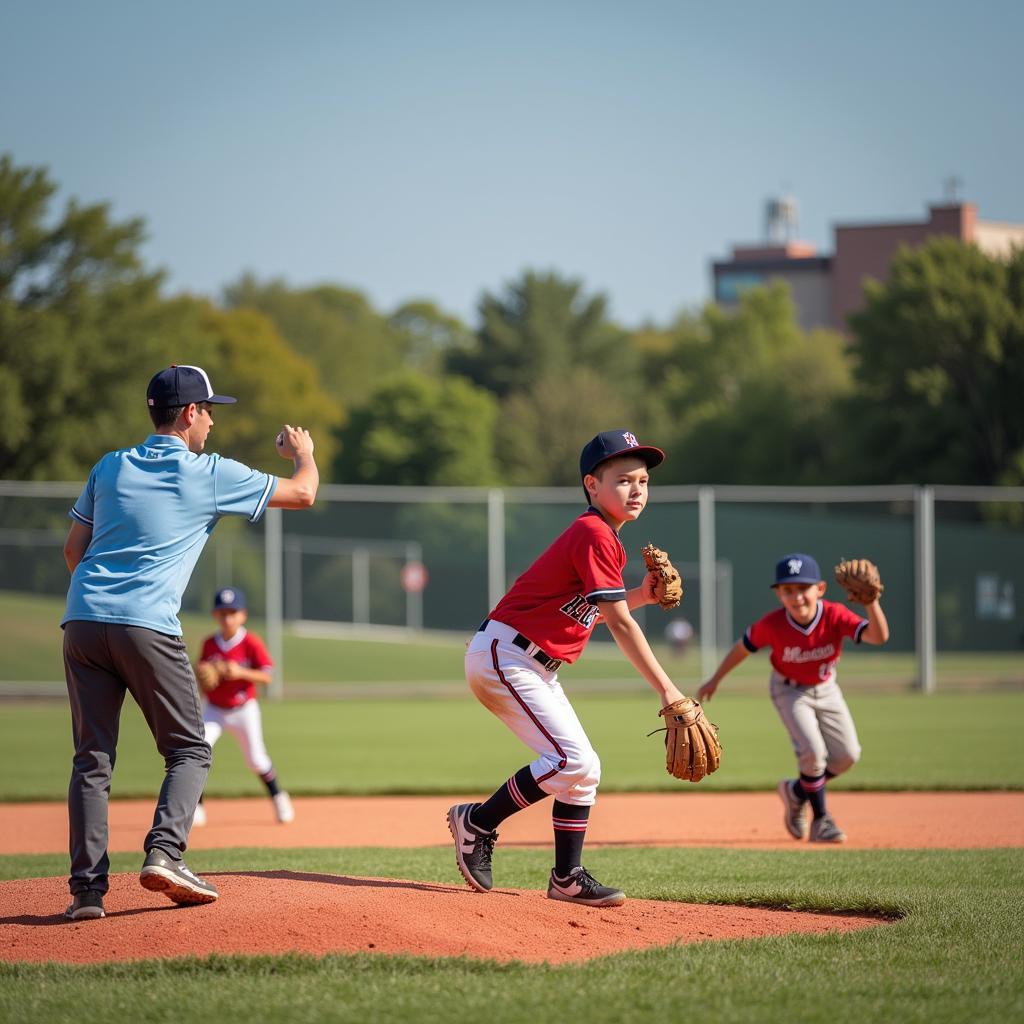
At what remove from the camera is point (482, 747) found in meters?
13.8

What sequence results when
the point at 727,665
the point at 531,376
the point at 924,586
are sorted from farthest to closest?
the point at 531,376
the point at 924,586
the point at 727,665

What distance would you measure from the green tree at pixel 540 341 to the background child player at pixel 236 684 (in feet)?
189

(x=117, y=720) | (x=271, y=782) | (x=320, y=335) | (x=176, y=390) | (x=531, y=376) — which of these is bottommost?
(x=271, y=782)

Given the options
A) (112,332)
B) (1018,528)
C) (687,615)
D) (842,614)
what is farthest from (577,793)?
(112,332)

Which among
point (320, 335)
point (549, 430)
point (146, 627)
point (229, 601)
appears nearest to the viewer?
point (146, 627)

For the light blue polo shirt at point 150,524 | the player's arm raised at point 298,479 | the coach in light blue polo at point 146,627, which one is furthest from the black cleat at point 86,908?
the player's arm raised at point 298,479

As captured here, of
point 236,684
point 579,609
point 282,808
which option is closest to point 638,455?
point 579,609

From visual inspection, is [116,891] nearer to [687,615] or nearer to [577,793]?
[577,793]

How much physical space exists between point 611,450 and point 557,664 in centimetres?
83

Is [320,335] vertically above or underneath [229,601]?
above

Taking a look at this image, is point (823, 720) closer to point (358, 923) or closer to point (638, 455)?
point (638, 455)

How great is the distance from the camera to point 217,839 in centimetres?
885

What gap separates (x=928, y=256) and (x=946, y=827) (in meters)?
32.6

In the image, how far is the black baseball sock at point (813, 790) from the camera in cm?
789
